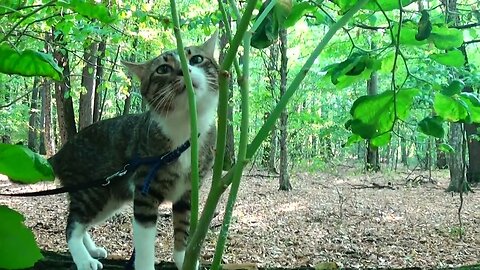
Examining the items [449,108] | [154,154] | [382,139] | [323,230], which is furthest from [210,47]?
[323,230]

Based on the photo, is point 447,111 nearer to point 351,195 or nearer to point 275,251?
point 275,251

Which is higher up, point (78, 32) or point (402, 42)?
point (78, 32)

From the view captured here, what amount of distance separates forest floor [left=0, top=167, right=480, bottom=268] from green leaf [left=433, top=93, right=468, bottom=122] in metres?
1.63

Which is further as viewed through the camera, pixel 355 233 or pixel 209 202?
pixel 355 233

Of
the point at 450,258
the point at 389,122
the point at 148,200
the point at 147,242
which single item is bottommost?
the point at 450,258

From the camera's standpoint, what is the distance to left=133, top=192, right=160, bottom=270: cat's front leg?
5.63ft

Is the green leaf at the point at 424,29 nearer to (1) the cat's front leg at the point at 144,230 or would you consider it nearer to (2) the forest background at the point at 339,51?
(2) the forest background at the point at 339,51

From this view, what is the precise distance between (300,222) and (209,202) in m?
4.25

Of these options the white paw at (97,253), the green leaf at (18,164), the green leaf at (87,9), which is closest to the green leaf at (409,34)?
the green leaf at (87,9)

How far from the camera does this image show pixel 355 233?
4.26 metres

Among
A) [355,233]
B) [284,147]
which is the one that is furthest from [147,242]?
[284,147]

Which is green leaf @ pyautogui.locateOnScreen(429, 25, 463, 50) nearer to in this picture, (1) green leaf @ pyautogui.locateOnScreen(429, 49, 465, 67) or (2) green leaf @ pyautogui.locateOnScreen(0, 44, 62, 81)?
(1) green leaf @ pyautogui.locateOnScreen(429, 49, 465, 67)

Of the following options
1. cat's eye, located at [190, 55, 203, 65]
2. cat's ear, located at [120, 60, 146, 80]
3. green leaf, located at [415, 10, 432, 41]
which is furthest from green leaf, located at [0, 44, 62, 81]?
cat's ear, located at [120, 60, 146, 80]

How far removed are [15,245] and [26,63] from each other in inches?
17.5
